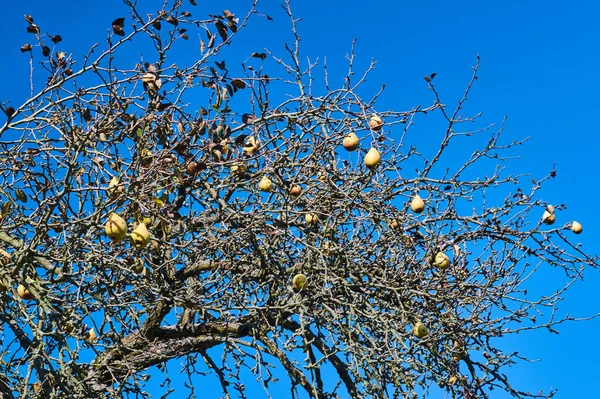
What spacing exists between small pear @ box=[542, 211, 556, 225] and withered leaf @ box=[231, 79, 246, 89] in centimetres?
292

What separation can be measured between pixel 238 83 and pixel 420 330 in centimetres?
210

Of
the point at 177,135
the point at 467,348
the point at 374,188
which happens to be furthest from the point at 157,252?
the point at 467,348

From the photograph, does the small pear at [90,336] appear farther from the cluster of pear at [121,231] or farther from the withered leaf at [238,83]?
the withered leaf at [238,83]

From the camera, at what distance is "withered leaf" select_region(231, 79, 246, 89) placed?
4410 mm

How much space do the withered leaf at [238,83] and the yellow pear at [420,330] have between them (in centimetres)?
202

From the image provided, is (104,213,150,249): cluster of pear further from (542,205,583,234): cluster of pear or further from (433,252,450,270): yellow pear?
(542,205,583,234): cluster of pear

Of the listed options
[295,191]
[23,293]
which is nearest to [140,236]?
[23,293]

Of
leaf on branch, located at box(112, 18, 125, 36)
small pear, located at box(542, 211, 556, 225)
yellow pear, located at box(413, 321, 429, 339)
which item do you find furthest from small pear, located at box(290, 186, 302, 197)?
small pear, located at box(542, 211, 556, 225)

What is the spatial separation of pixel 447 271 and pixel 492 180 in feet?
3.01

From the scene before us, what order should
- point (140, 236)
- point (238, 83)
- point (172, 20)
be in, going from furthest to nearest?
point (172, 20) → point (238, 83) → point (140, 236)

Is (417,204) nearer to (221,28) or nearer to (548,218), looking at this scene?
(548,218)

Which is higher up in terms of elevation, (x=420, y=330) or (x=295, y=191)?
(x=295, y=191)

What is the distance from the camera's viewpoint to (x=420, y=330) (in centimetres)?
516

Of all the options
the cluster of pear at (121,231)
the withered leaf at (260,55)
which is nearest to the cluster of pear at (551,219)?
the withered leaf at (260,55)
